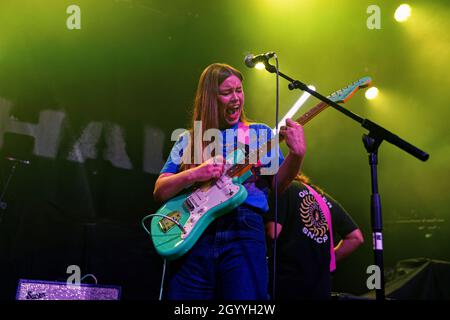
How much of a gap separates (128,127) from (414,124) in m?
3.24

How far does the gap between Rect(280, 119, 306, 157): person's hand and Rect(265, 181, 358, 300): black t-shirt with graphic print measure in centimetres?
88

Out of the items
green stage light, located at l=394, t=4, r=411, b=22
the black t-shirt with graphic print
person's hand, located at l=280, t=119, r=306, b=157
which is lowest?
the black t-shirt with graphic print

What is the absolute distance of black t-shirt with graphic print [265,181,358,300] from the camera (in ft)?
8.69

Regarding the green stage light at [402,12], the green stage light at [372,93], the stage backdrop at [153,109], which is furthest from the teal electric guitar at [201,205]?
the green stage light at [372,93]

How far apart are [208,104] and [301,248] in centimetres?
117

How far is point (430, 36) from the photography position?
4.62 meters

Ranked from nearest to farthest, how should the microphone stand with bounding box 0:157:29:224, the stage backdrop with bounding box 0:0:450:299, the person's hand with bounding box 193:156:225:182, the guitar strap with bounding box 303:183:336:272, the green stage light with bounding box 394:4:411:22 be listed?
1. the person's hand with bounding box 193:156:225:182
2. the guitar strap with bounding box 303:183:336:272
3. the microphone stand with bounding box 0:157:29:224
4. the stage backdrop with bounding box 0:0:450:299
5. the green stage light with bounding box 394:4:411:22

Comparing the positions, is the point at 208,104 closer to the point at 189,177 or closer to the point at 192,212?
the point at 189,177

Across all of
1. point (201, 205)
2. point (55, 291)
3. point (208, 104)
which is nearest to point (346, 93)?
point (208, 104)

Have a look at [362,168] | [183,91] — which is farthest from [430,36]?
[183,91]

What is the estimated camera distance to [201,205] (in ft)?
6.53

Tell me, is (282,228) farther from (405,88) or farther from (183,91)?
(405,88)

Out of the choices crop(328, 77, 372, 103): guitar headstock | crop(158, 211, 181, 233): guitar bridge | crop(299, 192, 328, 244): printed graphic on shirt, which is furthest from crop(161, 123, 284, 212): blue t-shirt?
crop(299, 192, 328, 244): printed graphic on shirt

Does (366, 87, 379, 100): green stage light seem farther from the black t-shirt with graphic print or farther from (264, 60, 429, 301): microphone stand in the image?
(264, 60, 429, 301): microphone stand
